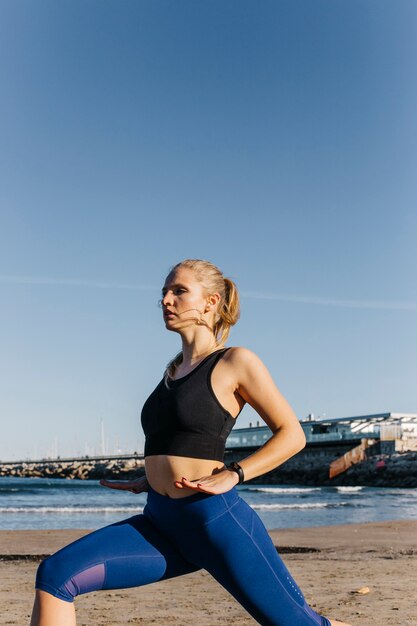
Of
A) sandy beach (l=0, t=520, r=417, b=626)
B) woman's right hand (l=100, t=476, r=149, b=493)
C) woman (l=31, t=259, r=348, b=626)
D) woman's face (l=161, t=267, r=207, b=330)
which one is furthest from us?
sandy beach (l=0, t=520, r=417, b=626)

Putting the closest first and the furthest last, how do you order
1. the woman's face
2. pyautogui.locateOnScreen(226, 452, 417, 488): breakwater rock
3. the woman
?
the woman, the woman's face, pyautogui.locateOnScreen(226, 452, 417, 488): breakwater rock

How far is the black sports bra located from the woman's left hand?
110mm

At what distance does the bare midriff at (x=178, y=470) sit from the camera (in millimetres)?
2682

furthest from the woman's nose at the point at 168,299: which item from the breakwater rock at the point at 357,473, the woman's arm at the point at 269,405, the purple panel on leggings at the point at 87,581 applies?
the breakwater rock at the point at 357,473

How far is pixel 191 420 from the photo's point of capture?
106 inches

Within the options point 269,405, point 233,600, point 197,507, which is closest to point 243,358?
point 269,405

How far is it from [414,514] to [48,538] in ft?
40.0

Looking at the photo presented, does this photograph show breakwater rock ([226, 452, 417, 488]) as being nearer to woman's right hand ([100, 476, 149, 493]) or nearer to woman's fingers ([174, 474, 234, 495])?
woman's right hand ([100, 476, 149, 493])

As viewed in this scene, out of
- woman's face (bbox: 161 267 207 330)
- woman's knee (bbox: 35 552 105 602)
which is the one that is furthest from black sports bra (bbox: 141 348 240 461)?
woman's knee (bbox: 35 552 105 602)

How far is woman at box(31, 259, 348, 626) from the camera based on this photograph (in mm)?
2623

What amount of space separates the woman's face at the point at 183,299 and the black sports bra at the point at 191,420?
23 centimetres

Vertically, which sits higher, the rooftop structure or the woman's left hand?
the rooftop structure

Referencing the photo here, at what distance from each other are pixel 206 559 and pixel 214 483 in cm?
31

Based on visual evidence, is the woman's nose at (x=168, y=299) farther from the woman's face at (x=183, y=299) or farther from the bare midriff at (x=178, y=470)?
the bare midriff at (x=178, y=470)
